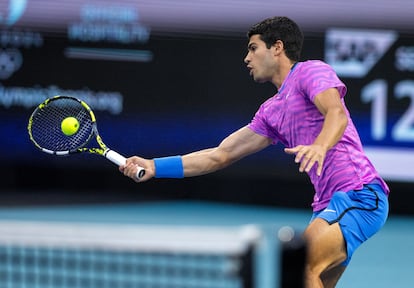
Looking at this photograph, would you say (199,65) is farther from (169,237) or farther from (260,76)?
(169,237)

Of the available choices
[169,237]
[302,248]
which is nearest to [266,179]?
[169,237]

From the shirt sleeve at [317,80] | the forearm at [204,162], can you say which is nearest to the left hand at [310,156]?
the shirt sleeve at [317,80]

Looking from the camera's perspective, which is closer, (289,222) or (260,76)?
(260,76)

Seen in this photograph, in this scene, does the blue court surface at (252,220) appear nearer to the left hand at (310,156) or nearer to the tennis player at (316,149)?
the tennis player at (316,149)

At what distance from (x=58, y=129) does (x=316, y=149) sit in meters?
2.26

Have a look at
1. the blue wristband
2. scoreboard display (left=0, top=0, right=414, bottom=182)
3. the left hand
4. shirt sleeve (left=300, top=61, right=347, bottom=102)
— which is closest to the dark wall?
scoreboard display (left=0, top=0, right=414, bottom=182)

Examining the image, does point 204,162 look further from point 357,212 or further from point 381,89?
point 381,89

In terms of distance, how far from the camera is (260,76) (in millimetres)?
4941

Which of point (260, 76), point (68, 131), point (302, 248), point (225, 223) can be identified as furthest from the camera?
point (225, 223)

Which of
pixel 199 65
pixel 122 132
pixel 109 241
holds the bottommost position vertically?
pixel 122 132

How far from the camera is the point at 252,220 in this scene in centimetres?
992

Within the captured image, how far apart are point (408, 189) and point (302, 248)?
7883 millimetres

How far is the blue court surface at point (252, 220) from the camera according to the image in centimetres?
755

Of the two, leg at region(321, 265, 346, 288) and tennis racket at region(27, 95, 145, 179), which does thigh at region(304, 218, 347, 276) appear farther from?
tennis racket at region(27, 95, 145, 179)
